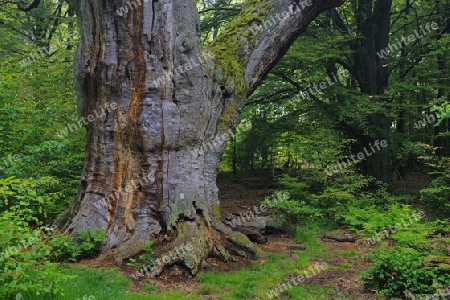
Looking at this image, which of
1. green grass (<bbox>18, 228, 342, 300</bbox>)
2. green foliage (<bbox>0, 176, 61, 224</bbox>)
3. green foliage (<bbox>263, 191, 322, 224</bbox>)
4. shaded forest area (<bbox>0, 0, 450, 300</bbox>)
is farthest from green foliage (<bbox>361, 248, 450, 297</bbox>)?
green foliage (<bbox>0, 176, 61, 224</bbox>)

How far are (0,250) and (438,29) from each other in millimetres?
14885

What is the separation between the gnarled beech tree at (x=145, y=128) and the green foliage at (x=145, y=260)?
0.99ft

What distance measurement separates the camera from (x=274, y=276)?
18.1ft

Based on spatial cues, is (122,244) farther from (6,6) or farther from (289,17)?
(6,6)

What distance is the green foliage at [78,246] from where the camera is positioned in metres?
5.57

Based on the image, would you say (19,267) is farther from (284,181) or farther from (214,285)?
(284,181)

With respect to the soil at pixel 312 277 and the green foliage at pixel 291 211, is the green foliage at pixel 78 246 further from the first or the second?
the green foliage at pixel 291 211

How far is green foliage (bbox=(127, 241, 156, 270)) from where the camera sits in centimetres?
532

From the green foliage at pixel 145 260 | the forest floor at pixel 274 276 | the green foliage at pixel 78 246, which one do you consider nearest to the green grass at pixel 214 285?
the forest floor at pixel 274 276

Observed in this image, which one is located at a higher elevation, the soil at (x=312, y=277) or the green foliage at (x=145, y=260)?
the green foliage at (x=145, y=260)

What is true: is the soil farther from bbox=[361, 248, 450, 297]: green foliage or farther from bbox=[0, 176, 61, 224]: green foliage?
bbox=[0, 176, 61, 224]: green foliage

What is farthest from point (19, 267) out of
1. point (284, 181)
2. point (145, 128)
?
point (284, 181)

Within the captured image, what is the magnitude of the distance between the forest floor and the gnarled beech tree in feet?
1.50

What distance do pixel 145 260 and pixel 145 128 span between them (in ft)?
7.23
